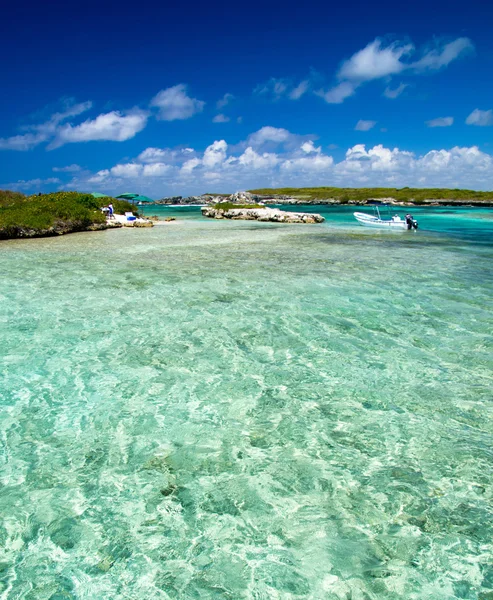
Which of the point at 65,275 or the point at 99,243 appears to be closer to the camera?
the point at 65,275

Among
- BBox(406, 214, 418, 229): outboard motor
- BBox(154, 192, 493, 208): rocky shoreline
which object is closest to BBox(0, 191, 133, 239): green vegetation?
BBox(406, 214, 418, 229): outboard motor

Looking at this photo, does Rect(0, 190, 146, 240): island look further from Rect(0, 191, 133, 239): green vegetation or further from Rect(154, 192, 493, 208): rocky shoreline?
Rect(154, 192, 493, 208): rocky shoreline

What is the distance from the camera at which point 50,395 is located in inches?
245

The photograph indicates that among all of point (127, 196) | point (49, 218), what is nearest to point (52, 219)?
point (49, 218)

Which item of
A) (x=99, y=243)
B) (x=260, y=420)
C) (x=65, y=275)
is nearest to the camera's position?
(x=260, y=420)

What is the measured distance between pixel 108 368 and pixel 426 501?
5304 mm

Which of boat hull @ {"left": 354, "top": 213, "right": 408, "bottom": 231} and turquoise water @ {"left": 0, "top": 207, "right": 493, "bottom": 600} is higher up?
boat hull @ {"left": 354, "top": 213, "right": 408, "bottom": 231}

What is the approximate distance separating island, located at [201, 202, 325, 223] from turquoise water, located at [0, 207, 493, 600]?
43054mm

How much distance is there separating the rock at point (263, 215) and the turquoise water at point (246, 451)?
1693 inches

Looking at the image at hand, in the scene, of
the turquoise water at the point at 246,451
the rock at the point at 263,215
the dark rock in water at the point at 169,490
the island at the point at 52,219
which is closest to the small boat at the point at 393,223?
the rock at the point at 263,215

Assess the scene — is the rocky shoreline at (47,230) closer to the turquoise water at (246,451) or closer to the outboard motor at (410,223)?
the turquoise water at (246,451)

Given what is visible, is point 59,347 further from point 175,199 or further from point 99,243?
point 175,199

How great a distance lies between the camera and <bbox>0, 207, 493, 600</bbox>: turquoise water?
3.34 metres

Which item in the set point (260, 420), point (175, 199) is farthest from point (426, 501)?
point (175, 199)
